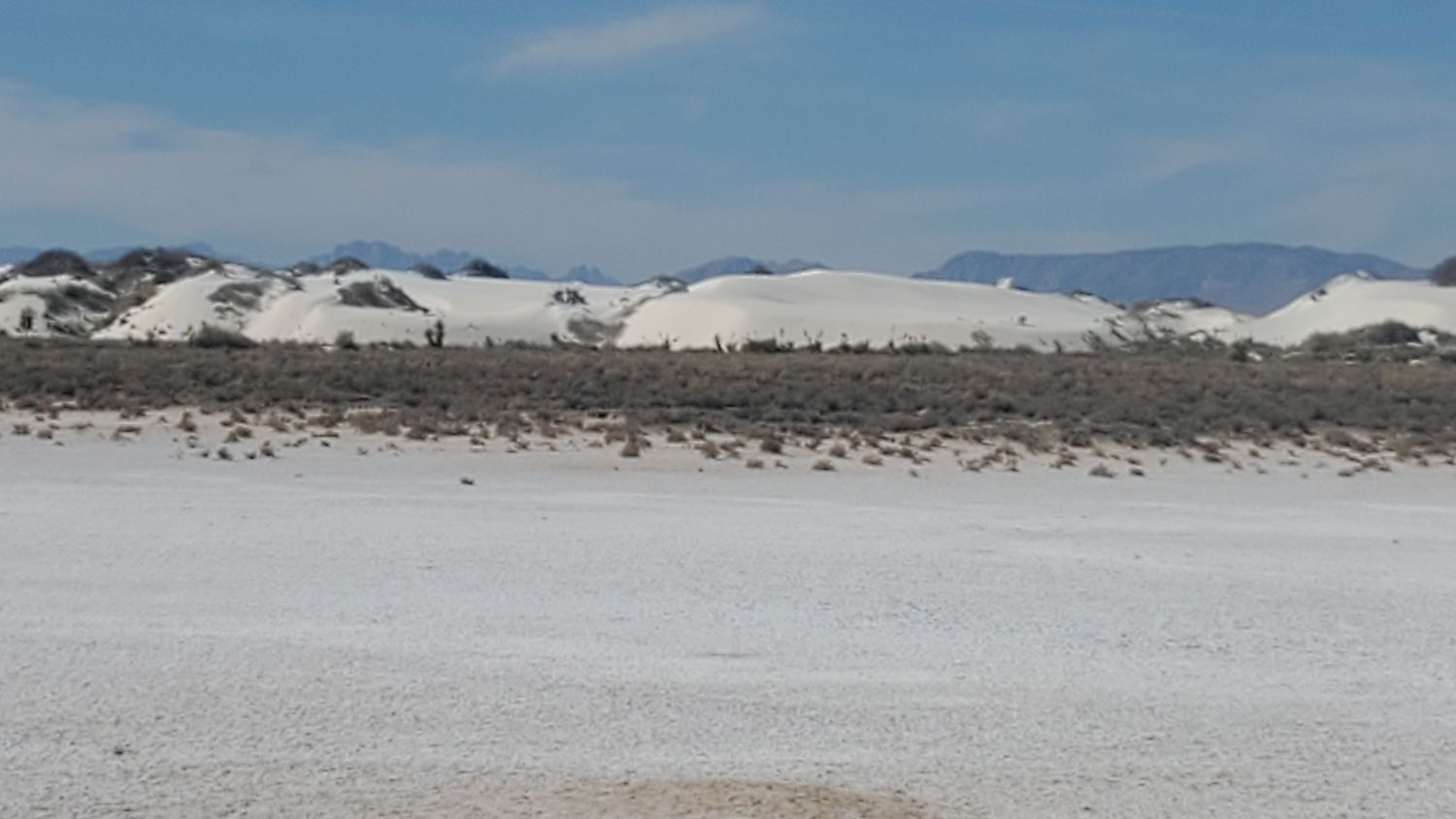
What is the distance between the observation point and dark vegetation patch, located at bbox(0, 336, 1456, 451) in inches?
1081

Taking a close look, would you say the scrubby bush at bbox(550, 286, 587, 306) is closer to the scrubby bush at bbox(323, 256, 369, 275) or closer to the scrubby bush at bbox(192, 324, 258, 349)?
the scrubby bush at bbox(323, 256, 369, 275)

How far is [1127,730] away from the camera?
7.98 metres

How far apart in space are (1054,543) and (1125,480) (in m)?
7.29

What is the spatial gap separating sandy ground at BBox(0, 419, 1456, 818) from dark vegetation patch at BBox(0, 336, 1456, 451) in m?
10.2

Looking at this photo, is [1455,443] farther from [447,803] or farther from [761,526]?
[447,803]

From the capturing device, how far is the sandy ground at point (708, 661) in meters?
6.99

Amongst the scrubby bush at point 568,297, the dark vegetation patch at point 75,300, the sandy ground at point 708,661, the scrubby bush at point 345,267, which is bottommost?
the sandy ground at point 708,661

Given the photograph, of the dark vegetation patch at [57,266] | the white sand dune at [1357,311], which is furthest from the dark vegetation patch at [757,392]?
the dark vegetation patch at [57,266]

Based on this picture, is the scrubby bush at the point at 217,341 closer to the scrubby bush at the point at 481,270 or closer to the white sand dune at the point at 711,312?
the white sand dune at the point at 711,312

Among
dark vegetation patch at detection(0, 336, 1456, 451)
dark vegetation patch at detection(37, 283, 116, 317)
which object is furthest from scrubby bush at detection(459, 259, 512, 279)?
dark vegetation patch at detection(0, 336, 1456, 451)

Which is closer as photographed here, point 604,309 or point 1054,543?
point 1054,543

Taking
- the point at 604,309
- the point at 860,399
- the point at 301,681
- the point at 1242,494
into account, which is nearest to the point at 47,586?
the point at 301,681

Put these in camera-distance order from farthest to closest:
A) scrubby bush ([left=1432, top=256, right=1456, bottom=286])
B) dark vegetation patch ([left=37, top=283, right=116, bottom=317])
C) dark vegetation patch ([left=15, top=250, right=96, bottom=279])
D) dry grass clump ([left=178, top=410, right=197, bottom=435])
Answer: scrubby bush ([left=1432, top=256, right=1456, bottom=286]) → dark vegetation patch ([left=15, top=250, right=96, bottom=279]) → dark vegetation patch ([left=37, top=283, right=116, bottom=317]) → dry grass clump ([left=178, top=410, right=197, bottom=435])

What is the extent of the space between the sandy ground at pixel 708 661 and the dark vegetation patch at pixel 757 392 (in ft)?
33.5
